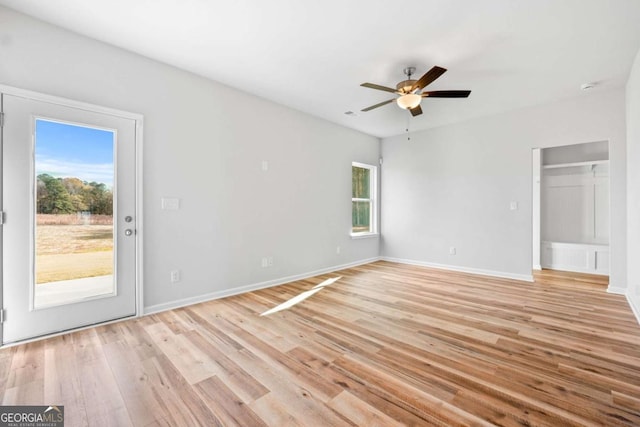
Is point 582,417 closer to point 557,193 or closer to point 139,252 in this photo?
point 139,252

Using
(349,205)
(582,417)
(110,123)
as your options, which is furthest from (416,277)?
(110,123)

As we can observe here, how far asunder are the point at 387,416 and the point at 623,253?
439cm

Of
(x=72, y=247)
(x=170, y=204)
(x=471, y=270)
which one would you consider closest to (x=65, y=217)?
(x=72, y=247)

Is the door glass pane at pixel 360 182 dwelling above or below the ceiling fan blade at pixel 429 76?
below

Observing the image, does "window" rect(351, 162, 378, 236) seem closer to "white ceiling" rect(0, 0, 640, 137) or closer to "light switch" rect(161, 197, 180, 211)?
"white ceiling" rect(0, 0, 640, 137)

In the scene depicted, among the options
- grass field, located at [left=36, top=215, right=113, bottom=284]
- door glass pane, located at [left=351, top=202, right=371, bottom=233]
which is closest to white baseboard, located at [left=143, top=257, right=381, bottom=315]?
grass field, located at [left=36, top=215, right=113, bottom=284]

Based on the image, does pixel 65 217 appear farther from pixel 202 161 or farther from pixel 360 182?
pixel 360 182

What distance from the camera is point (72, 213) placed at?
2611mm

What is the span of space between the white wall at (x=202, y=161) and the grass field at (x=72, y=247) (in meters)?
0.38

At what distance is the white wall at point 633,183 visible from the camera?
2.95 metres

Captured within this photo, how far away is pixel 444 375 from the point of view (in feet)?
6.31

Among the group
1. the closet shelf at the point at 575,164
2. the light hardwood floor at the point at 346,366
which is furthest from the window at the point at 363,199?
the closet shelf at the point at 575,164

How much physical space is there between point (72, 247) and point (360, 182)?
193 inches

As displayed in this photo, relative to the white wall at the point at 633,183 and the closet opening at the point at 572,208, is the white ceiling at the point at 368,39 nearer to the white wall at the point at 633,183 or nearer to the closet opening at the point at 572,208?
the white wall at the point at 633,183
